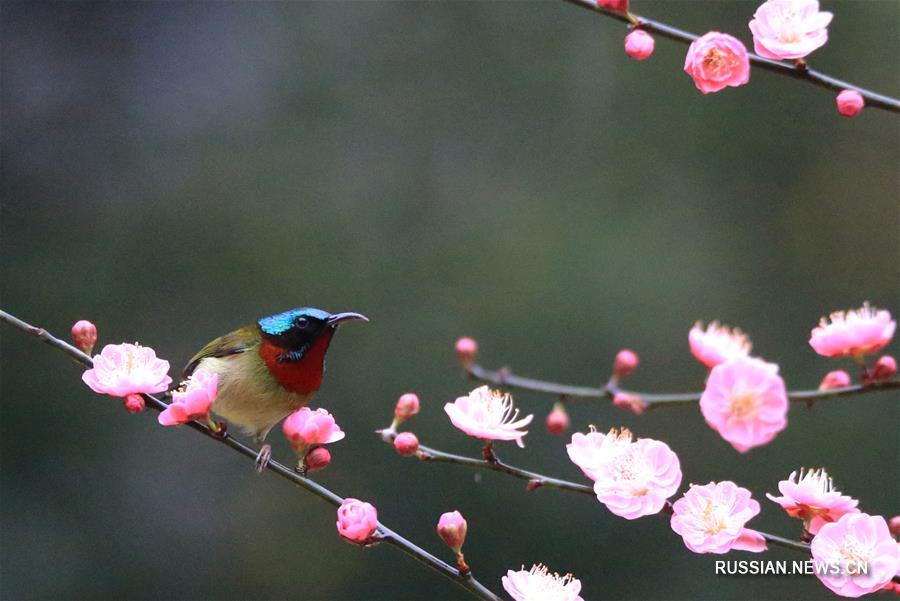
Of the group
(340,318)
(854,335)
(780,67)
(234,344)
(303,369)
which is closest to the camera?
(854,335)

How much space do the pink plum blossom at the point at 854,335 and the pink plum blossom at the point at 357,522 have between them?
39 cm

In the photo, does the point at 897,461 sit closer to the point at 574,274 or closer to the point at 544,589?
the point at 574,274

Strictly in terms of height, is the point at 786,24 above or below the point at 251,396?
above

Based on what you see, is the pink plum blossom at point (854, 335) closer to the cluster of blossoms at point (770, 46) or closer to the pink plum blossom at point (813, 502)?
the pink plum blossom at point (813, 502)

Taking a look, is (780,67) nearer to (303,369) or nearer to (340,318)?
(340,318)

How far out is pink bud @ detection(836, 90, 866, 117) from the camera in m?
0.94

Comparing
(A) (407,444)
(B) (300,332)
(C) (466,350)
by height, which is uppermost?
(B) (300,332)

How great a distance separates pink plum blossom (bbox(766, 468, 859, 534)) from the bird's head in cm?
66

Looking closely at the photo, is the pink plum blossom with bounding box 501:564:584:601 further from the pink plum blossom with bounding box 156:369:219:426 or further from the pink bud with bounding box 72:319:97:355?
the pink bud with bounding box 72:319:97:355

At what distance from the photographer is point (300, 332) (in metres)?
1.42

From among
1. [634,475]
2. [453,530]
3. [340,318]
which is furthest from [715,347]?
[340,318]

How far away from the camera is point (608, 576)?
287 cm

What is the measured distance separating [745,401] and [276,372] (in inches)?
33.0

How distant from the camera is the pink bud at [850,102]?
36.8 inches
